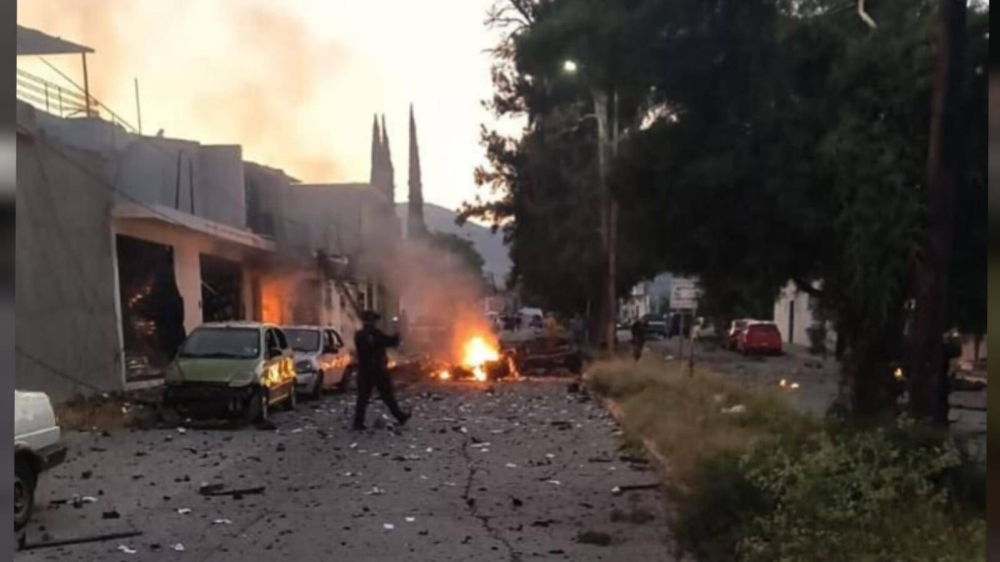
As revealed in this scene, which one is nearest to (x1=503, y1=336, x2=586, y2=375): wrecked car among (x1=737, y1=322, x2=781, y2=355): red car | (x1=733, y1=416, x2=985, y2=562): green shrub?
(x1=737, y1=322, x2=781, y2=355): red car

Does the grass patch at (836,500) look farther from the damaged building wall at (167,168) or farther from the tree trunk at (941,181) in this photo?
the damaged building wall at (167,168)

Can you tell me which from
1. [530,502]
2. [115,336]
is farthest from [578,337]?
[530,502]

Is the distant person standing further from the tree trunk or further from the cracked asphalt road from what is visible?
the tree trunk

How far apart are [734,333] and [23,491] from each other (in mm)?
45456

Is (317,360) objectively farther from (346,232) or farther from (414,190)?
(414,190)

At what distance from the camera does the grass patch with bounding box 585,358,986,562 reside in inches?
214

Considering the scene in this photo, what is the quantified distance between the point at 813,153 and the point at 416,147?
295ft

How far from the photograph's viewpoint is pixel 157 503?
10.1 meters

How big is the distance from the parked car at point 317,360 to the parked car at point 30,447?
12.4m

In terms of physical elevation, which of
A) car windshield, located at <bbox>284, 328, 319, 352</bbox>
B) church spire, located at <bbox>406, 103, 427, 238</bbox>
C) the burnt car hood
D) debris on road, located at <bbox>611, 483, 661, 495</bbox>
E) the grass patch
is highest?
church spire, located at <bbox>406, 103, 427, 238</bbox>

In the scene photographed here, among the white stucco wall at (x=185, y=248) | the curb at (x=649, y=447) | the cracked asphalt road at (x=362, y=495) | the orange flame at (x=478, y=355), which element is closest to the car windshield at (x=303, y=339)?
the white stucco wall at (x=185, y=248)

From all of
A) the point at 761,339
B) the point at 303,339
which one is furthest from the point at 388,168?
the point at 303,339

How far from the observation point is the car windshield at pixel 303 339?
74.7 feet

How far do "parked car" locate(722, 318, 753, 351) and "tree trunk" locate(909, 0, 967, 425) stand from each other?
41.7m
